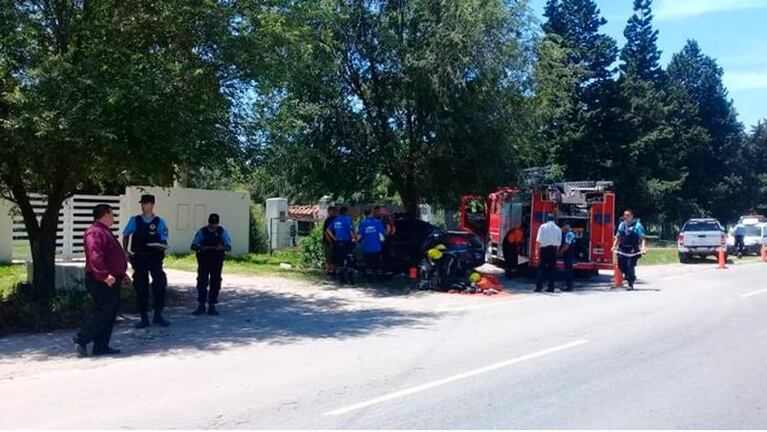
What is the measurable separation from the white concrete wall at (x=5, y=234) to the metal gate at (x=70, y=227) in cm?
55

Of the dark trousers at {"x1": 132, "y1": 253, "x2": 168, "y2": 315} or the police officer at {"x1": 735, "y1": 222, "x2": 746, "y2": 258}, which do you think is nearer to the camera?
the dark trousers at {"x1": 132, "y1": 253, "x2": 168, "y2": 315}

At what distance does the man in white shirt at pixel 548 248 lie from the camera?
58.0 feet

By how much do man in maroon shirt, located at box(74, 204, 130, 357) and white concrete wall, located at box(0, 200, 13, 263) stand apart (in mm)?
12394

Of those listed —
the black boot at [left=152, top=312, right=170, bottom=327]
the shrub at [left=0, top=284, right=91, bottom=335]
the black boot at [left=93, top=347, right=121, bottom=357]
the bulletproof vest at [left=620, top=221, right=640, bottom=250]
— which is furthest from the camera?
the bulletproof vest at [left=620, top=221, right=640, bottom=250]

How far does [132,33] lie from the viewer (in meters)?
12.0

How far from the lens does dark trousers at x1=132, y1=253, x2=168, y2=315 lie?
11.8m

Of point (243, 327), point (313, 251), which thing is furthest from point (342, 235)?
point (243, 327)

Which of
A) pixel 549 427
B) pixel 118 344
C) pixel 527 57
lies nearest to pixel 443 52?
pixel 527 57

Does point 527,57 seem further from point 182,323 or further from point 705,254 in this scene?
point 705,254

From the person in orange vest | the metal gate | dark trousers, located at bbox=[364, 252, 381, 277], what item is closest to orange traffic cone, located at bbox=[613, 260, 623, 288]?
the person in orange vest

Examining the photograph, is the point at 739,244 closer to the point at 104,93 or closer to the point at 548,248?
the point at 548,248

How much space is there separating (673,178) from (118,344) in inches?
1890

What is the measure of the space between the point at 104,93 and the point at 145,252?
247 centimetres

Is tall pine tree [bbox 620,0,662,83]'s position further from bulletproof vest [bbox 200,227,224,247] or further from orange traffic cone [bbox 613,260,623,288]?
bulletproof vest [bbox 200,227,224,247]
